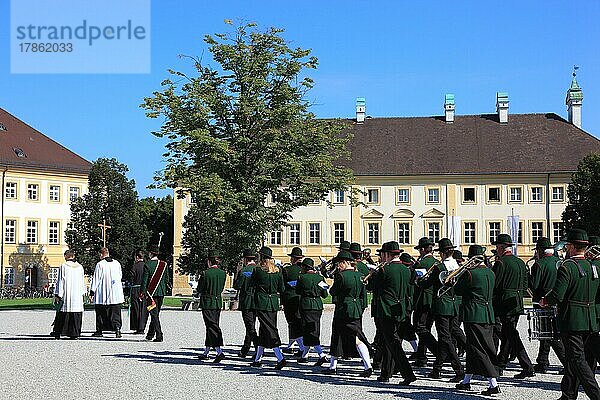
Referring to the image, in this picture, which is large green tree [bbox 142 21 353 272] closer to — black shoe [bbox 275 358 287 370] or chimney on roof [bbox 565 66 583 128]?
black shoe [bbox 275 358 287 370]

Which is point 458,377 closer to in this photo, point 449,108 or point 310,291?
point 310,291

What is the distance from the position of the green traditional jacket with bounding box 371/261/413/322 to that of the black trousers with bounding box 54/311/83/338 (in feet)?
30.7

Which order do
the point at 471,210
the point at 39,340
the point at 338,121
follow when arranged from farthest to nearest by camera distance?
the point at 471,210 → the point at 338,121 → the point at 39,340

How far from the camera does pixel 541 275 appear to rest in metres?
13.8

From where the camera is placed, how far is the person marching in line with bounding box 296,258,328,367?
16.0 meters

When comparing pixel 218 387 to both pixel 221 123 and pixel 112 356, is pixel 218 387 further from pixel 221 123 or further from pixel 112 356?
pixel 221 123

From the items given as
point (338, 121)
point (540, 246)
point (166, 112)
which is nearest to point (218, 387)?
point (540, 246)

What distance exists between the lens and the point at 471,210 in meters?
73.2

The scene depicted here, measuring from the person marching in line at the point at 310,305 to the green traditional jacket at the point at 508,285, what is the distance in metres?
3.32

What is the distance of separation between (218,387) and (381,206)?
61883mm

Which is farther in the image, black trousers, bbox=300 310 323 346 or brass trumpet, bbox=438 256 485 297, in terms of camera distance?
black trousers, bbox=300 310 323 346

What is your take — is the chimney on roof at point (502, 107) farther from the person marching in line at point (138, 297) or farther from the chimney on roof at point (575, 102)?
the person marching in line at point (138, 297)

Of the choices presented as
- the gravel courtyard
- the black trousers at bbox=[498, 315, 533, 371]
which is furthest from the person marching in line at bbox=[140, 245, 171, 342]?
the black trousers at bbox=[498, 315, 533, 371]

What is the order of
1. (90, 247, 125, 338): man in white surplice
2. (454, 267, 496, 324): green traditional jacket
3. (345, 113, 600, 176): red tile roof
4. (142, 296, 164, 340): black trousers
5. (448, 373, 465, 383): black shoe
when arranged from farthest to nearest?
(345, 113, 600, 176): red tile roof, (90, 247, 125, 338): man in white surplice, (142, 296, 164, 340): black trousers, (448, 373, 465, 383): black shoe, (454, 267, 496, 324): green traditional jacket
